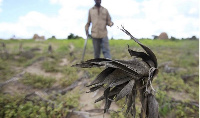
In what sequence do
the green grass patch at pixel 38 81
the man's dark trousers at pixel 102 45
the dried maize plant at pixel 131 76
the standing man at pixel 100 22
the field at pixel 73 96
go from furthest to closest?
1. the man's dark trousers at pixel 102 45
2. the standing man at pixel 100 22
3. the green grass patch at pixel 38 81
4. the field at pixel 73 96
5. the dried maize plant at pixel 131 76

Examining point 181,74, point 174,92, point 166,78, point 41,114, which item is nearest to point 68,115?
point 41,114

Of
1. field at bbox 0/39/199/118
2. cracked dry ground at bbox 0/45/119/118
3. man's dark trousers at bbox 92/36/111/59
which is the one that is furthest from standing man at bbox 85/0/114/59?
cracked dry ground at bbox 0/45/119/118

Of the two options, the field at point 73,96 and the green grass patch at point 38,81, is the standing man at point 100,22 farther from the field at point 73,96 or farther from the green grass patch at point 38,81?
the green grass patch at point 38,81

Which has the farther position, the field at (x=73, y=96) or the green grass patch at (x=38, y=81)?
the green grass patch at (x=38, y=81)

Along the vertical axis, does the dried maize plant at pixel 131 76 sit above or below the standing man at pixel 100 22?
below

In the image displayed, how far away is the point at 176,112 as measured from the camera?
94.3 inches

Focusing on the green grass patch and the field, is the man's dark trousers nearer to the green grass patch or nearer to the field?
the field

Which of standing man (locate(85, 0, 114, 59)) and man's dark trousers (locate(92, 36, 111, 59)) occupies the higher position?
standing man (locate(85, 0, 114, 59))

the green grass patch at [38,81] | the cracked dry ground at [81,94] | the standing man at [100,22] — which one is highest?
the standing man at [100,22]

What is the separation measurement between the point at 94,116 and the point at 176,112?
126 centimetres

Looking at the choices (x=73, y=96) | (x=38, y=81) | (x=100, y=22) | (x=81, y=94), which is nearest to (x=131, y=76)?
(x=73, y=96)

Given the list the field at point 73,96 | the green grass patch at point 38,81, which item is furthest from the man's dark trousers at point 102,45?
the green grass patch at point 38,81

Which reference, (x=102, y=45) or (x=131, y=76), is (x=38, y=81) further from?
(x=131, y=76)

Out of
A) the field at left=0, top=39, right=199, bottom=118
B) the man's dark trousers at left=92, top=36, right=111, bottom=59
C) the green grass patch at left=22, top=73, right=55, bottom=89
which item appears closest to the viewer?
the field at left=0, top=39, right=199, bottom=118
